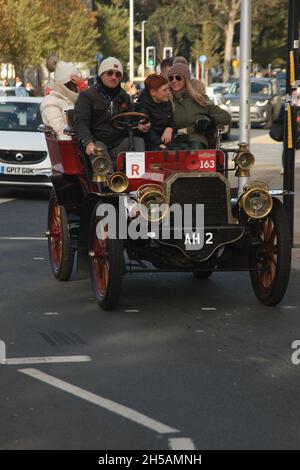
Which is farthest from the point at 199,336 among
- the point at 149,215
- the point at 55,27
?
the point at 55,27

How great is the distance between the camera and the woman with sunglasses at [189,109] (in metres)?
10.1

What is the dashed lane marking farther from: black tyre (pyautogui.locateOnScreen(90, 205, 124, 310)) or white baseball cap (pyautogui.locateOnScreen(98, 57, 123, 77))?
white baseball cap (pyautogui.locateOnScreen(98, 57, 123, 77))

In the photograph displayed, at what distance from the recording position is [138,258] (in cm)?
912

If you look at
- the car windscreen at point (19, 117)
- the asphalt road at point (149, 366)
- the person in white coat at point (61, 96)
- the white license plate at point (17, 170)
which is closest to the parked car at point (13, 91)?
the car windscreen at point (19, 117)

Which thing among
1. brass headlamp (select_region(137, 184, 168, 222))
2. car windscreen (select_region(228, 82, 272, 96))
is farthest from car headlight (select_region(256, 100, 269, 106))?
brass headlamp (select_region(137, 184, 168, 222))

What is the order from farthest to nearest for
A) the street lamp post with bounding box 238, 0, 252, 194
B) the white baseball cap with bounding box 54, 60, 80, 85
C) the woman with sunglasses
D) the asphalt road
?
the street lamp post with bounding box 238, 0, 252, 194
the white baseball cap with bounding box 54, 60, 80, 85
the woman with sunglasses
the asphalt road

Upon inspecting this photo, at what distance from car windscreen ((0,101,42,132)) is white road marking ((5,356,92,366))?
11787mm

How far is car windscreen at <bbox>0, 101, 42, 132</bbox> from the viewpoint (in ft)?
63.1

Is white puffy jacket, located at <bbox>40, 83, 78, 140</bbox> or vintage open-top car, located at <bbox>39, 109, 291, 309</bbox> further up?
white puffy jacket, located at <bbox>40, 83, 78, 140</bbox>

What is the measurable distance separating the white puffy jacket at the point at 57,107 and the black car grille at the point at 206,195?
2.60 m

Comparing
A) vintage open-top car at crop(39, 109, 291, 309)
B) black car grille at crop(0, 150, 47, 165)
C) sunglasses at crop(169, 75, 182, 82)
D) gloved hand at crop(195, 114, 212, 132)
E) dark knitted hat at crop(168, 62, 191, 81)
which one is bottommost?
black car grille at crop(0, 150, 47, 165)

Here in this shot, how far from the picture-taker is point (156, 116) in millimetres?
10062

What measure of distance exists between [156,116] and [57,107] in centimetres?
186

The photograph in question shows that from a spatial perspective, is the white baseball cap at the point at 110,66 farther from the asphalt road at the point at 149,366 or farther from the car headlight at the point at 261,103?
the car headlight at the point at 261,103
